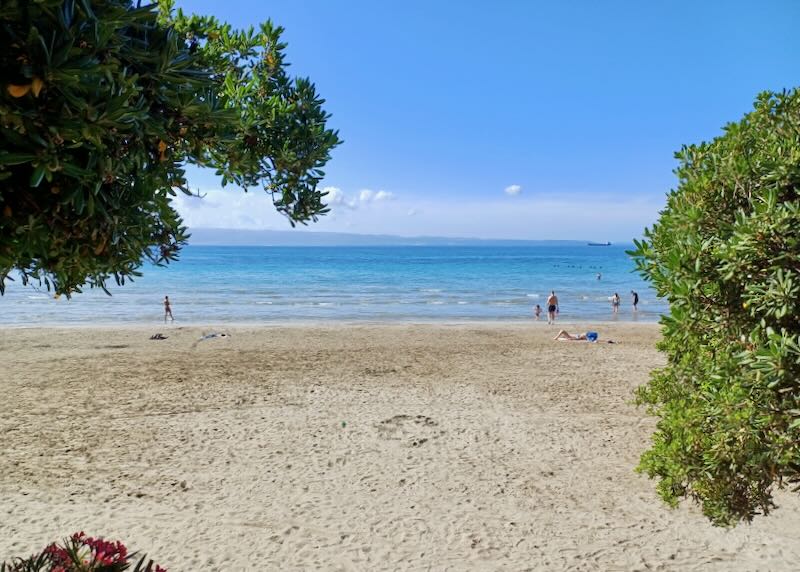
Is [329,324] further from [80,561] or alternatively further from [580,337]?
[80,561]

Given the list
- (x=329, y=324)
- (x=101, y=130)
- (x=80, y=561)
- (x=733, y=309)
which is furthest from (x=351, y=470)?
(x=329, y=324)

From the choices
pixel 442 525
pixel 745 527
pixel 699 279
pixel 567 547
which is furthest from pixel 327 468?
pixel 699 279

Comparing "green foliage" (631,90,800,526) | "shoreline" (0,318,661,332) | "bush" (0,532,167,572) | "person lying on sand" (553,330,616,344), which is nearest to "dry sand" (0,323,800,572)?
"green foliage" (631,90,800,526)

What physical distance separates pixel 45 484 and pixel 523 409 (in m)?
9.79

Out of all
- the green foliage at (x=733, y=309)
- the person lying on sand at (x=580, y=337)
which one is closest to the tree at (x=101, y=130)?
the green foliage at (x=733, y=309)

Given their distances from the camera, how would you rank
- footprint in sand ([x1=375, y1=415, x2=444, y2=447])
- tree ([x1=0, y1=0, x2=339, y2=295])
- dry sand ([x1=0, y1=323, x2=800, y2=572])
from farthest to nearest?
1. footprint in sand ([x1=375, y1=415, x2=444, y2=447])
2. dry sand ([x1=0, y1=323, x2=800, y2=572])
3. tree ([x1=0, y1=0, x2=339, y2=295])

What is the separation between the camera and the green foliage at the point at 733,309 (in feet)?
9.73

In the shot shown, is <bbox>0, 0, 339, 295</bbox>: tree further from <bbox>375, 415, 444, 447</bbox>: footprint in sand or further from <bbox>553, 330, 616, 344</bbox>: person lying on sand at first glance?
<bbox>553, 330, 616, 344</bbox>: person lying on sand

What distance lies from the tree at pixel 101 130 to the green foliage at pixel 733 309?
2.70m

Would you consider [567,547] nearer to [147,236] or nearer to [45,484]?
[147,236]

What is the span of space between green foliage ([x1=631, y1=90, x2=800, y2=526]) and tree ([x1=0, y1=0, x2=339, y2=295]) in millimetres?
2699

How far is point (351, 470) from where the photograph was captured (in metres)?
9.62

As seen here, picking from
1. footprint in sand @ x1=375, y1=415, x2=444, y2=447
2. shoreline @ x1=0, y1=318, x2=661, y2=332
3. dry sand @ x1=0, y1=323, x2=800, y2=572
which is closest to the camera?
dry sand @ x1=0, y1=323, x2=800, y2=572

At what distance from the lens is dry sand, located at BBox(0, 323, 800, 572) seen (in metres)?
7.27
